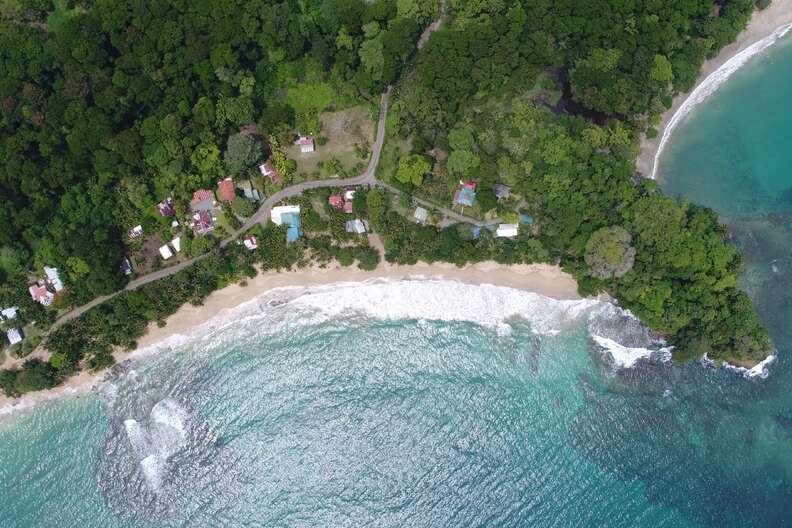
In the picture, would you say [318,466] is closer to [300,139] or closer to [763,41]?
[300,139]

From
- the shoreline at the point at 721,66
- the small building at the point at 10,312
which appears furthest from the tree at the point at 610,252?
the small building at the point at 10,312

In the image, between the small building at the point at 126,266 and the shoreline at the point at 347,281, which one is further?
the shoreline at the point at 347,281

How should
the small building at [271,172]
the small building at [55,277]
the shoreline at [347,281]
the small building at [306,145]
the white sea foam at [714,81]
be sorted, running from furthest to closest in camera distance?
the white sea foam at [714,81]
the small building at [306,145]
the small building at [271,172]
the shoreline at [347,281]
the small building at [55,277]

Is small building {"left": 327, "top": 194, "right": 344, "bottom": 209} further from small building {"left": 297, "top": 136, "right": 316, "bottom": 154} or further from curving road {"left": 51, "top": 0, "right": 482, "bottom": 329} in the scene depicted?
small building {"left": 297, "top": 136, "right": 316, "bottom": 154}

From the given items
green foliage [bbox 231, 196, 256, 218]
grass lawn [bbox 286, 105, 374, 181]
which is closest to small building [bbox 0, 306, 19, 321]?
green foliage [bbox 231, 196, 256, 218]

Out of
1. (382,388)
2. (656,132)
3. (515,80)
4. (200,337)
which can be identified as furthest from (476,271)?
(200,337)

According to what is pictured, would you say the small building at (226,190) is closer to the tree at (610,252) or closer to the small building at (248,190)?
the small building at (248,190)

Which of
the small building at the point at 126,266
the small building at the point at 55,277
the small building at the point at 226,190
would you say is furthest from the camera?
the small building at the point at 226,190

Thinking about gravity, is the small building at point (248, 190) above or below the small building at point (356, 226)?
above
